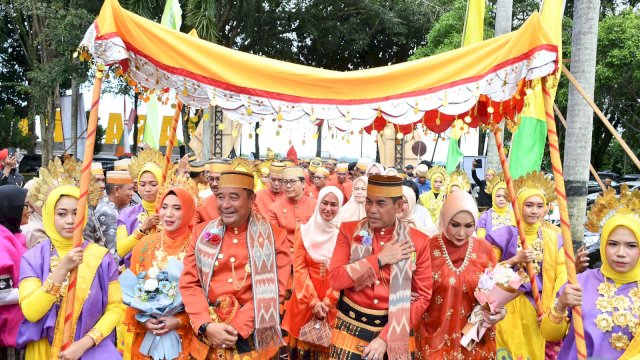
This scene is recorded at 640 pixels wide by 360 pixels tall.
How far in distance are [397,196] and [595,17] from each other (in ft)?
13.5

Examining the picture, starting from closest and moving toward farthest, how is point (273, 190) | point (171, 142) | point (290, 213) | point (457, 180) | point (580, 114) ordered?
point (171, 142)
point (580, 114)
point (290, 213)
point (273, 190)
point (457, 180)

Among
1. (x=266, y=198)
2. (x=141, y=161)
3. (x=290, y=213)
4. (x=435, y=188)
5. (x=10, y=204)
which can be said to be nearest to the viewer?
(x=10, y=204)

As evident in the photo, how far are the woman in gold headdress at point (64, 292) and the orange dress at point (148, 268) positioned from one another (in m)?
0.17

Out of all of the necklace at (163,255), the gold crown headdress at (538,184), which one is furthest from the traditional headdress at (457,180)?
the necklace at (163,255)

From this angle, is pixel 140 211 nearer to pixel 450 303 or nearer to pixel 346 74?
pixel 346 74

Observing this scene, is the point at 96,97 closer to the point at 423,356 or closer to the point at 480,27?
the point at 423,356

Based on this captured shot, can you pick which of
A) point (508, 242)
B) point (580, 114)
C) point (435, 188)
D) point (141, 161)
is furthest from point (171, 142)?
point (435, 188)

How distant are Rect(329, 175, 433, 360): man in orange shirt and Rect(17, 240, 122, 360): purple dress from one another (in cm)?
152

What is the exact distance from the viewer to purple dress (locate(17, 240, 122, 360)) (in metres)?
4.05

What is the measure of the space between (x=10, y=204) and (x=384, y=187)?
113 inches

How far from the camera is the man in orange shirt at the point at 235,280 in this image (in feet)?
13.4

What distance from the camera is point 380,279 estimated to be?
4.10m

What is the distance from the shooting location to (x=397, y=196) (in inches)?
162

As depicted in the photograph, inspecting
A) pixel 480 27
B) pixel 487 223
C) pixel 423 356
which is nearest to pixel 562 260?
pixel 487 223
